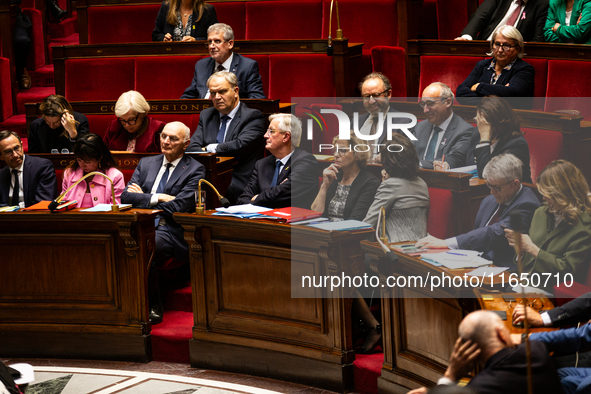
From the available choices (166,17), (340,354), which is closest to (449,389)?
(340,354)

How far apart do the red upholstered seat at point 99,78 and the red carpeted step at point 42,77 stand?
4.07 ft

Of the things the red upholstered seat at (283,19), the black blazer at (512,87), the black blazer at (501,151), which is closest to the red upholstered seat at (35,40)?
the red upholstered seat at (283,19)

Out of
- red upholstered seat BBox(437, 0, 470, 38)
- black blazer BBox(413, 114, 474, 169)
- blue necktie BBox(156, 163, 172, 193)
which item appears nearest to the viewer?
black blazer BBox(413, 114, 474, 169)

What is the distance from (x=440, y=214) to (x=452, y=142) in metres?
0.48

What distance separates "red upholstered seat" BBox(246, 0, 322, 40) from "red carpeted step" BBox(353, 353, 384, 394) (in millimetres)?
2744

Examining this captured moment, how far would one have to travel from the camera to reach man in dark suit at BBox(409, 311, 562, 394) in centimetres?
147

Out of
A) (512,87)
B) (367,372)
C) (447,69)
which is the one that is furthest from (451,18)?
(367,372)

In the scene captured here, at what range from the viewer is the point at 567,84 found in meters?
3.67

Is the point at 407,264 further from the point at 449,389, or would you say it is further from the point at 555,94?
the point at 555,94

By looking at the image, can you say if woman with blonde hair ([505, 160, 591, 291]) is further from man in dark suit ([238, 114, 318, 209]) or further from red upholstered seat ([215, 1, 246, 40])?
red upholstered seat ([215, 1, 246, 40])

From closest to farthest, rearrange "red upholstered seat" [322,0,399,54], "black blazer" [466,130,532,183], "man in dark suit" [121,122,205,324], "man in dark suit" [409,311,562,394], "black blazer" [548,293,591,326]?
1. "man in dark suit" [409,311,562,394]
2. "black blazer" [548,293,591,326]
3. "black blazer" [466,130,532,183]
4. "man in dark suit" [121,122,205,324]
5. "red upholstered seat" [322,0,399,54]

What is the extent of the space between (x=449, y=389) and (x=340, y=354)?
4.65 feet

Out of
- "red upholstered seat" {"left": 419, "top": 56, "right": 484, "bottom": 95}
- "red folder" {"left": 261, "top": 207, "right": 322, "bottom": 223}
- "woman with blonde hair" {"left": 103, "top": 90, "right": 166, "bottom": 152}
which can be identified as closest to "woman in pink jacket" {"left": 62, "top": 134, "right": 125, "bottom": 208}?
"woman with blonde hair" {"left": 103, "top": 90, "right": 166, "bottom": 152}

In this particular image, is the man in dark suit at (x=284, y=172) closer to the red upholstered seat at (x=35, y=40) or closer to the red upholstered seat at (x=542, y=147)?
the red upholstered seat at (x=542, y=147)
